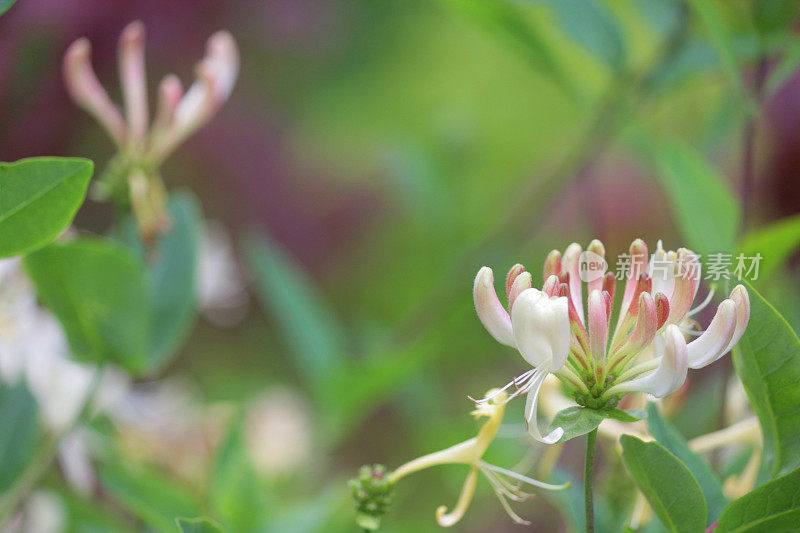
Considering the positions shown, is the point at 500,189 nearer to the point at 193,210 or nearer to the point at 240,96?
the point at 240,96

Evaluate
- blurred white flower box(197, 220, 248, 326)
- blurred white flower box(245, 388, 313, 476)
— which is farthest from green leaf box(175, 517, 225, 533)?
blurred white flower box(245, 388, 313, 476)

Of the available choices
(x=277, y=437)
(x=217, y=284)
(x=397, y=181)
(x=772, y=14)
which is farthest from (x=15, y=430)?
(x=397, y=181)

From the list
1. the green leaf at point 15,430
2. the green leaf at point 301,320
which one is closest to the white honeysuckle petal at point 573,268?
the green leaf at point 15,430

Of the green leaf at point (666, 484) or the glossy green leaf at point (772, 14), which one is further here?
the glossy green leaf at point (772, 14)

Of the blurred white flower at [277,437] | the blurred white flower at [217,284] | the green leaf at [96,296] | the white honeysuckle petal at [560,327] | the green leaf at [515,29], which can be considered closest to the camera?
the white honeysuckle petal at [560,327]

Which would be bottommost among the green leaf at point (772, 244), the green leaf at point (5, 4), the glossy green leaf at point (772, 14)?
the green leaf at point (772, 244)

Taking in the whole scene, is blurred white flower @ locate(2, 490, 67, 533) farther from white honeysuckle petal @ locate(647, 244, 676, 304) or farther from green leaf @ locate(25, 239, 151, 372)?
white honeysuckle petal @ locate(647, 244, 676, 304)

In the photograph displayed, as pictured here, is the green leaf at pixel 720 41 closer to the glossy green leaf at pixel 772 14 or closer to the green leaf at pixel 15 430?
the glossy green leaf at pixel 772 14
